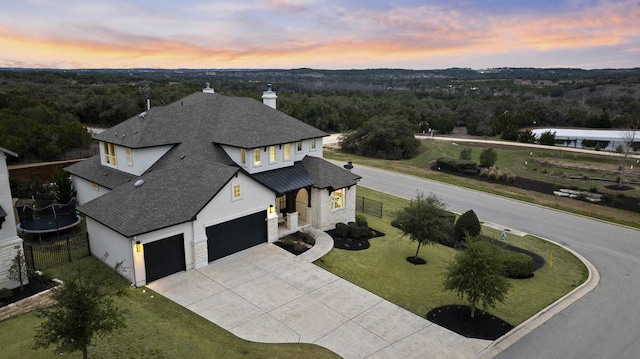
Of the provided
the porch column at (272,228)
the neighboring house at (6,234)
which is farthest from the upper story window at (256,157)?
the neighboring house at (6,234)

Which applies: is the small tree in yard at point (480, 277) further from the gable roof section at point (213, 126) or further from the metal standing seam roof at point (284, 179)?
the gable roof section at point (213, 126)

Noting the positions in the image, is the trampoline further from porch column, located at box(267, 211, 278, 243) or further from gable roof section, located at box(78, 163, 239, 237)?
porch column, located at box(267, 211, 278, 243)

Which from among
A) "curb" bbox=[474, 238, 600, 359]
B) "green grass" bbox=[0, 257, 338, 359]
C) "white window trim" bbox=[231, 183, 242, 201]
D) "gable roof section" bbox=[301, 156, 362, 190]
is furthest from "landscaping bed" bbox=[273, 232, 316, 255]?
"curb" bbox=[474, 238, 600, 359]

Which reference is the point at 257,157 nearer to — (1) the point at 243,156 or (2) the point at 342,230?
(1) the point at 243,156

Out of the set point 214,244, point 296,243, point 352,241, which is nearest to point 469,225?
point 352,241

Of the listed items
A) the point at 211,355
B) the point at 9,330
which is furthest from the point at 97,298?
the point at 9,330

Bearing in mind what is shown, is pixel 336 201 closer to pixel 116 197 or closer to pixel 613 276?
pixel 116 197
